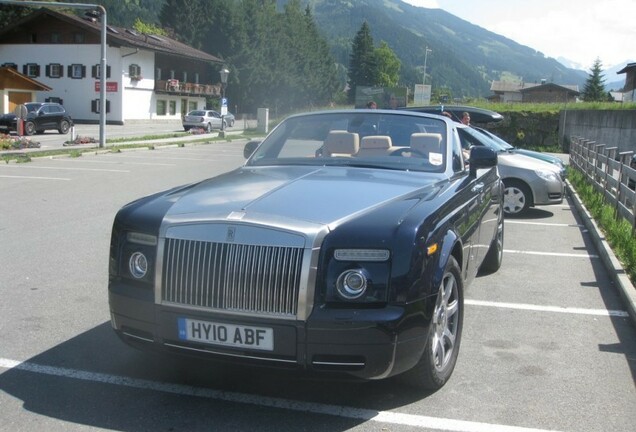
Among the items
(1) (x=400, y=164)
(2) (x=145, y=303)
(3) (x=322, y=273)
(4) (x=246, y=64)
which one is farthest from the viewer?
(4) (x=246, y=64)

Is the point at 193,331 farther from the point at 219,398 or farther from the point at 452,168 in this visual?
the point at 452,168

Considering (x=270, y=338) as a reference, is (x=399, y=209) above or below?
above

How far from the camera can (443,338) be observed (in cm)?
426

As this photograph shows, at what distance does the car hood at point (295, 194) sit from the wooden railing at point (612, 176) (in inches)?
190

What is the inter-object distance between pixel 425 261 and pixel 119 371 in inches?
82.8

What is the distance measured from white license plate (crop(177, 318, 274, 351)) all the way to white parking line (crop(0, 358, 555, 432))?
552 mm

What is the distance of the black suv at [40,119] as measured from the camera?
3453 cm

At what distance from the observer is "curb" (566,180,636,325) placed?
607 cm

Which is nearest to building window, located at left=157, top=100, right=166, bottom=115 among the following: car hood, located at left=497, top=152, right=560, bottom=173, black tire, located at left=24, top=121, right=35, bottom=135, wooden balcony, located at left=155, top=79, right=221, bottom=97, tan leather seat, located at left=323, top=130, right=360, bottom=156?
wooden balcony, located at left=155, top=79, right=221, bottom=97

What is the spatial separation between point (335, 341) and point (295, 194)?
1024mm

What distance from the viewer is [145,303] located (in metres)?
3.76

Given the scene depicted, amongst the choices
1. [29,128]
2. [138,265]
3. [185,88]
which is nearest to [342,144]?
[138,265]

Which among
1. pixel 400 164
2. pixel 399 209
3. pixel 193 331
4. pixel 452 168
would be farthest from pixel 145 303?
pixel 452 168

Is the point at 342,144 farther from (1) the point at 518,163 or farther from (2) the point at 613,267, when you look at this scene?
(1) the point at 518,163
